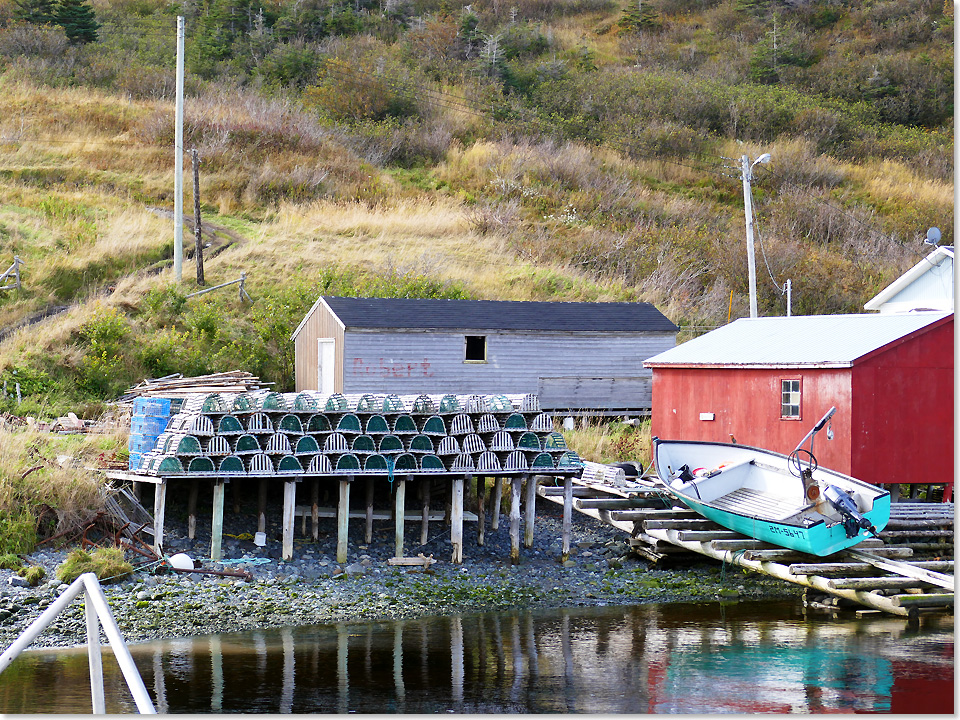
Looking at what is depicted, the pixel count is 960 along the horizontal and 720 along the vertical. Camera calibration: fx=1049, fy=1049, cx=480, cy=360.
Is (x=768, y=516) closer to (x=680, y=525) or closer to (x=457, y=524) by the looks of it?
(x=680, y=525)

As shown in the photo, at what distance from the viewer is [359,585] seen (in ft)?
53.4

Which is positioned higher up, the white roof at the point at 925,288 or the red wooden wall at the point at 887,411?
the white roof at the point at 925,288

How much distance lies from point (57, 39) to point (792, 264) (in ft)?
125

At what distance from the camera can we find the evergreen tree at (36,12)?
5550cm

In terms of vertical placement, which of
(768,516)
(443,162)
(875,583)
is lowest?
(875,583)

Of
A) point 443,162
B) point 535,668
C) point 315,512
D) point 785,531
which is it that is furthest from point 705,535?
point 443,162

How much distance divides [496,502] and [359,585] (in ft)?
13.3

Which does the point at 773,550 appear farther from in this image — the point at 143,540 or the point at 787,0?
the point at 787,0

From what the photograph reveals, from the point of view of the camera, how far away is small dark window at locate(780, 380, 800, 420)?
20.7m

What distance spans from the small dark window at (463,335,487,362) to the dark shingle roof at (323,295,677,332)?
0.38 m

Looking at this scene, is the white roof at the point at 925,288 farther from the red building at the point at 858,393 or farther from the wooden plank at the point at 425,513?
the wooden plank at the point at 425,513

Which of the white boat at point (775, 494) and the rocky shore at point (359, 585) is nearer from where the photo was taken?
the rocky shore at point (359, 585)

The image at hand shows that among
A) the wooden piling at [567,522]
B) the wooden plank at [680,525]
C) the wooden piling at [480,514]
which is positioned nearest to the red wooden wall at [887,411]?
the wooden plank at [680,525]

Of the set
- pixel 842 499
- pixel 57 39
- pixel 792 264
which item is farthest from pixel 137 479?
pixel 57 39
